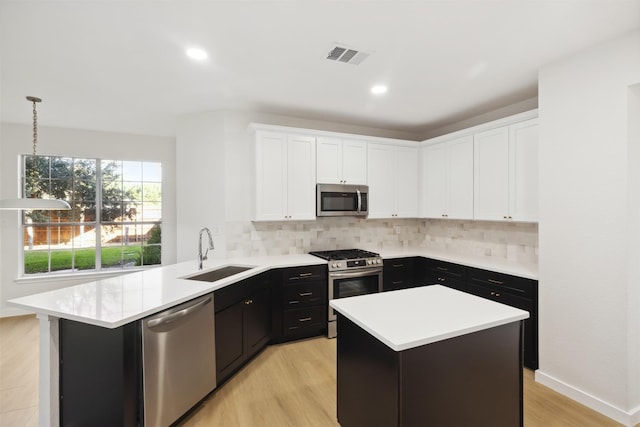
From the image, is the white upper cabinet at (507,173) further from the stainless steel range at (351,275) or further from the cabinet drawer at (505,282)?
the stainless steel range at (351,275)

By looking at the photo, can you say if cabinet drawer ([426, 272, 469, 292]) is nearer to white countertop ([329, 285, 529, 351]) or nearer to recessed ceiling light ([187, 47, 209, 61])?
white countertop ([329, 285, 529, 351])

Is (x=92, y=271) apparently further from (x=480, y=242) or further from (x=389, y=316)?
(x=480, y=242)

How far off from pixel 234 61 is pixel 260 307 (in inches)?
91.7

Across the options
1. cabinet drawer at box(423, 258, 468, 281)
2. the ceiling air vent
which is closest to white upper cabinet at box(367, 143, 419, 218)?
cabinet drawer at box(423, 258, 468, 281)

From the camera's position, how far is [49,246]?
14.6 feet

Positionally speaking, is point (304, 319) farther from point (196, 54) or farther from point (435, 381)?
point (196, 54)

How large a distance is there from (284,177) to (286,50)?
5.06ft

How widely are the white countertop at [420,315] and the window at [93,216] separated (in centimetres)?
441

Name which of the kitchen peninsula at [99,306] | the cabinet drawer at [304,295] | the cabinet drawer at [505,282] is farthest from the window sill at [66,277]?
the cabinet drawer at [505,282]

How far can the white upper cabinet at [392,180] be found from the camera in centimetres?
404

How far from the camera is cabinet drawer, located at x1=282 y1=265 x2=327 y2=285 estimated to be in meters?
3.27

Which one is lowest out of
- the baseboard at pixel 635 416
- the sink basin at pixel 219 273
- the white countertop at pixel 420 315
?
the baseboard at pixel 635 416

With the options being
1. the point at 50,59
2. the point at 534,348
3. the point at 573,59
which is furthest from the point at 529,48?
the point at 50,59

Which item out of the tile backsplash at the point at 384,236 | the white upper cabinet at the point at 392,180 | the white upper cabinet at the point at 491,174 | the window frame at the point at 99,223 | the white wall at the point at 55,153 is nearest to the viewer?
the white upper cabinet at the point at 491,174
